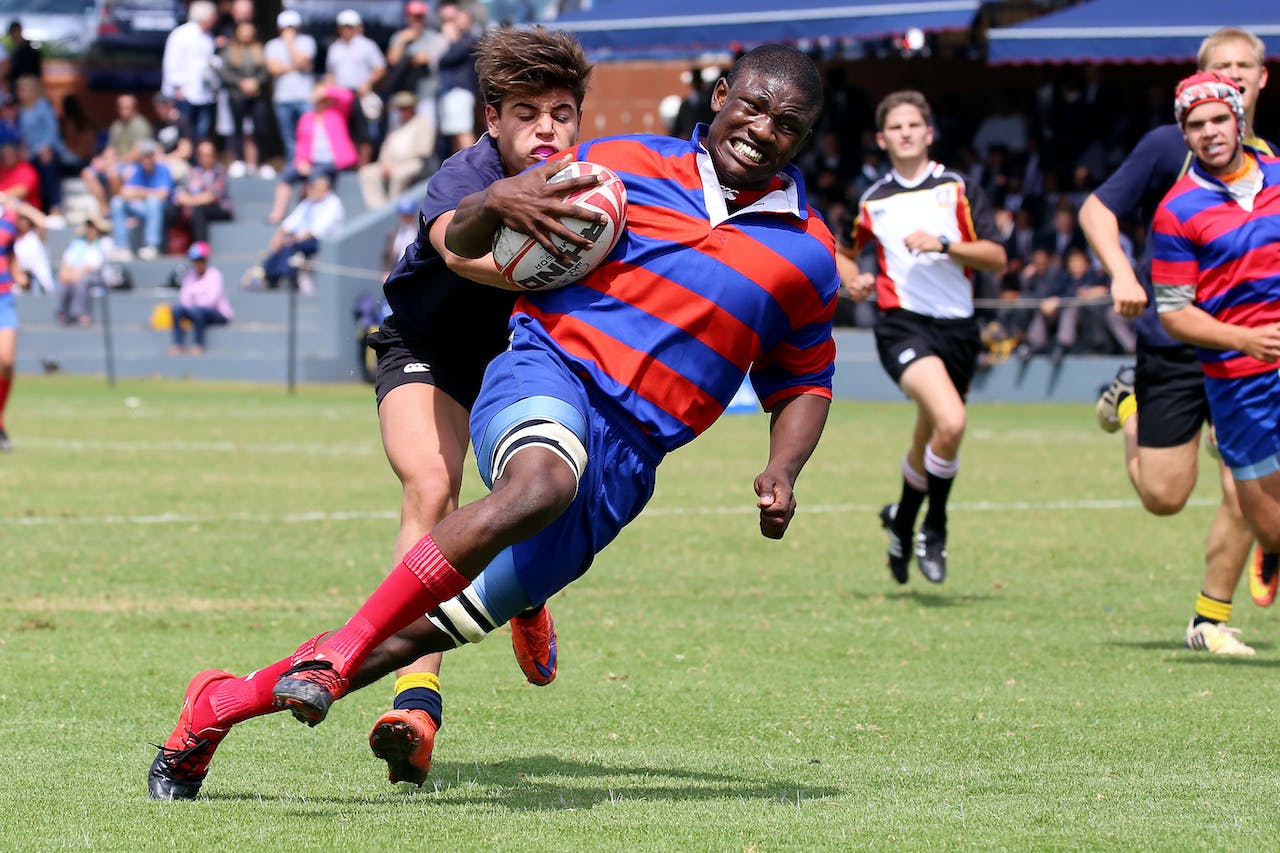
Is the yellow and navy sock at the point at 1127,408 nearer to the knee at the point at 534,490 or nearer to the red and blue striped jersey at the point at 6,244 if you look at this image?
the knee at the point at 534,490

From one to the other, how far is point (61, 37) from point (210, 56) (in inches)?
324

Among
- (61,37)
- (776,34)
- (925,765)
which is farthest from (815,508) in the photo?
(61,37)

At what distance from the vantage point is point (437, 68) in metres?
29.7

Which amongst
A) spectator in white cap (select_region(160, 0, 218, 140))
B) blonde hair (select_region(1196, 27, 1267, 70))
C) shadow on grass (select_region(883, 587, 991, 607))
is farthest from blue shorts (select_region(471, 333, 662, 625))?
spectator in white cap (select_region(160, 0, 218, 140))

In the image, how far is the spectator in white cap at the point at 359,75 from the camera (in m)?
30.9

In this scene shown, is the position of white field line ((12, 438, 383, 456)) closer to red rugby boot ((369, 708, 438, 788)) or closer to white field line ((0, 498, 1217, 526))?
white field line ((0, 498, 1217, 526))

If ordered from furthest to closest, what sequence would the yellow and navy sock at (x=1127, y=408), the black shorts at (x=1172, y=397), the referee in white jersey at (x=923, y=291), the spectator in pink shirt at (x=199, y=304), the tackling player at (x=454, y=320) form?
1. the spectator in pink shirt at (x=199, y=304)
2. the referee in white jersey at (x=923, y=291)
3. the yellow and navy sock at (x=1127, y=408)
4. the black shorts at (x=1172, y=397)
5. the tackling player at (x=454, y=320)

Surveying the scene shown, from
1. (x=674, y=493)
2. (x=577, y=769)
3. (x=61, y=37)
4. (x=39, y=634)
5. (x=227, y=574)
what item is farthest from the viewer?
(x=61, y=37)

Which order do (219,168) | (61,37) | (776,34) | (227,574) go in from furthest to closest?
(61,37) → (219,168) → (776,34) → (227,574)

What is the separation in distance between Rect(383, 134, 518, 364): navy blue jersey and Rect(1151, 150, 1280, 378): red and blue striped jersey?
3.03 m

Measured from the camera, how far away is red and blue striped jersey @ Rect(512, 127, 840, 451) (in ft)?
17.2

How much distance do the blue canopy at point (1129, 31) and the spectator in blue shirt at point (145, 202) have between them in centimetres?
1429

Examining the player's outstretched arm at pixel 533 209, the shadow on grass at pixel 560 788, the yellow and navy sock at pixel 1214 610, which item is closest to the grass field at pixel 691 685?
the shadow on grass at pixel 560 788

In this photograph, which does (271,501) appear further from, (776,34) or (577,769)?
(776,34)
